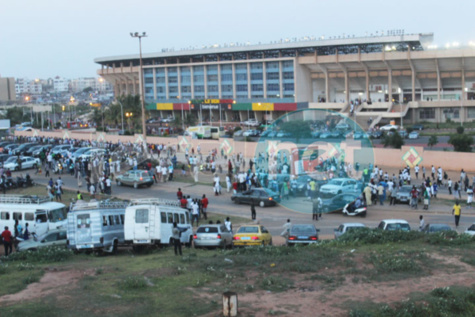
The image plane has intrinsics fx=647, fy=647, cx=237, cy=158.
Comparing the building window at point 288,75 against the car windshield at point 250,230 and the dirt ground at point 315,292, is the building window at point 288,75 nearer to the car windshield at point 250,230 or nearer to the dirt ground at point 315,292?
the car windshield at point 250,230

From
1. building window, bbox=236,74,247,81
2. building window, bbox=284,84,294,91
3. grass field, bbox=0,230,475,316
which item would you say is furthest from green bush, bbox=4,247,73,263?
building window, bbox=236,74,247,81

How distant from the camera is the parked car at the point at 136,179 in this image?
41719 mm

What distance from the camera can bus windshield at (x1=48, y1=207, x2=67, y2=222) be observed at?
26.8 meters

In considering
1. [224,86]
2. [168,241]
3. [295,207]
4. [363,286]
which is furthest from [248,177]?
[224,86]

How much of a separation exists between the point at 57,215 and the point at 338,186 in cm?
1244

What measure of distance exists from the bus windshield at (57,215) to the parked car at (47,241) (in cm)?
280

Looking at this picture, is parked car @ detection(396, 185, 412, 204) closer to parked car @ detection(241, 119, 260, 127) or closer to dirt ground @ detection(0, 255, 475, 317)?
dirt ground @ detection(0, 255, 475, 317)

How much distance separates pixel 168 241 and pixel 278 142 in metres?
13.1

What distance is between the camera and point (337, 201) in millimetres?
30078

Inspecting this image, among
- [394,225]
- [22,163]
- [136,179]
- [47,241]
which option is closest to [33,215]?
[47,241]

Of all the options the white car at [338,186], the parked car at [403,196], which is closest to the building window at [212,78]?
the parked car at [403,196]

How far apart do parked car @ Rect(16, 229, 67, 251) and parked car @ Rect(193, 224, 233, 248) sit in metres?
4.88

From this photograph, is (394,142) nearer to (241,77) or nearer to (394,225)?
(394,225)

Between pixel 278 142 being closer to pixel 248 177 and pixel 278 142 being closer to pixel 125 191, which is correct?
pixel 248 177
